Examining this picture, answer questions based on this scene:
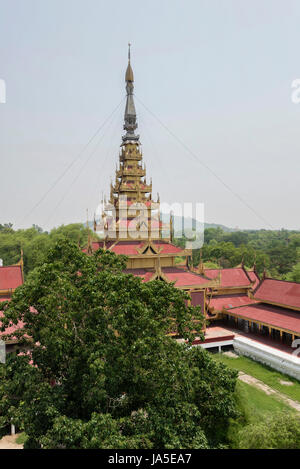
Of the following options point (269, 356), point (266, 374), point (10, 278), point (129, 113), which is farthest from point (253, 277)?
point (10, 278)

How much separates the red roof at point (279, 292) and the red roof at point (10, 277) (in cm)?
2017

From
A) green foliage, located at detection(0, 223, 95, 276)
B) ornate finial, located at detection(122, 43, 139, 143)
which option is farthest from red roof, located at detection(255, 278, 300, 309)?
green foliage, located at detection(0, 223, 95, 276)

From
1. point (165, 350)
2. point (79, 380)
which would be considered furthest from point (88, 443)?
point (165, 350)

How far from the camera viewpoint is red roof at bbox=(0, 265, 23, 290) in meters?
23.0

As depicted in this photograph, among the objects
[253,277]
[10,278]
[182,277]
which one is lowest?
[253,277]

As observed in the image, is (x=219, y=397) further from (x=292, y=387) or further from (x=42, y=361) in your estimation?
(x=292, y=387)

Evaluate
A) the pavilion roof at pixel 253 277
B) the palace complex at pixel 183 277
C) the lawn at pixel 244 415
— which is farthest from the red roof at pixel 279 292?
the lawn at pixel 244 415

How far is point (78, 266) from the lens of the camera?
12664mm

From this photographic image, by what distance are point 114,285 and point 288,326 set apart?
15.3 m

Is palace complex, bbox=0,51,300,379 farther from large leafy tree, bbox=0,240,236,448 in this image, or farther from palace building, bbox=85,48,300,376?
large leafy tree, bbox=0,240,236,448

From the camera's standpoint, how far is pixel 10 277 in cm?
2359

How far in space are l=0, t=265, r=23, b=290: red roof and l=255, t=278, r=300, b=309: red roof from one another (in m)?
20.2

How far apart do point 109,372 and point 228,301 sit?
19882mm

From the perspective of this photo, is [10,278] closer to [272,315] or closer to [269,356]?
[269,356]
